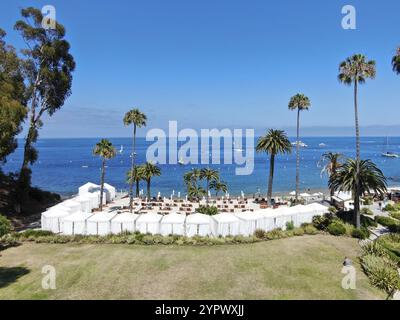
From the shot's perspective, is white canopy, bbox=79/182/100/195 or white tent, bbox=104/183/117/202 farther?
white tent, bbox=104/183/117/202

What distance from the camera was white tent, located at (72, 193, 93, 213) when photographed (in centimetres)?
3805

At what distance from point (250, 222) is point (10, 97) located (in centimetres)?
2413

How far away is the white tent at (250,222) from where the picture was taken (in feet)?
93.2

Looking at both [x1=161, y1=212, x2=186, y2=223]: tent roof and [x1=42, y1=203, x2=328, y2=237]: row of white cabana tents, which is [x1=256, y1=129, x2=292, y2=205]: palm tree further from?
[x1=161, y1=212, x2=186, y2=223]: tent roof

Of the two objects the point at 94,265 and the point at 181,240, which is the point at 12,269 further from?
the point at 181,240

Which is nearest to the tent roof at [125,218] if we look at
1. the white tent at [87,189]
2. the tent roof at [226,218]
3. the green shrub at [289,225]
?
the tent roof at [226,218]

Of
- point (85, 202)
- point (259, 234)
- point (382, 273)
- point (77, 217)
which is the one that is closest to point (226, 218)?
point (259, 234)

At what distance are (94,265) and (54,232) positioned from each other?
34.5 feet

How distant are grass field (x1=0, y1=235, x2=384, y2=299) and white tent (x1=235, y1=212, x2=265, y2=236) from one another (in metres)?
3.24

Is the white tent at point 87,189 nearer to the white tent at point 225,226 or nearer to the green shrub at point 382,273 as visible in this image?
the white tent at point 225,226

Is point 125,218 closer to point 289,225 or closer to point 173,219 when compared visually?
point 173,219

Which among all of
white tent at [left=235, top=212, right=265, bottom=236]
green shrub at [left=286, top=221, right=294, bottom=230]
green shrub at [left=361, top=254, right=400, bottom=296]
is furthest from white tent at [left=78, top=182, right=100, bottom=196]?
green shrub at [left=361, top=254, right=400, bottom=296]

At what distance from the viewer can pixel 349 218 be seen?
111ft

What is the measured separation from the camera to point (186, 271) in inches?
771
